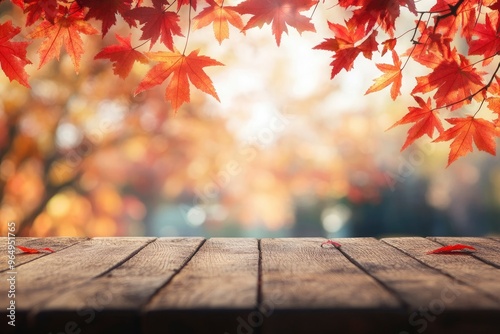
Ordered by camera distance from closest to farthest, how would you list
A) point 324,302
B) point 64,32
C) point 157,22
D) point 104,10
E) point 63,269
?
point 324,302 < point 63,269 < point 104,10 < point 157,22 < point 64,32

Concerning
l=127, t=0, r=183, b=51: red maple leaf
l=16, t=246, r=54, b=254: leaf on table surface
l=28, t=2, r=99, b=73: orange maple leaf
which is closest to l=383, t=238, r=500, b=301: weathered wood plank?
l=127, t=0, r=183, b=51: red maple leaf

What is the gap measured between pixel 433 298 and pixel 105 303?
65cm

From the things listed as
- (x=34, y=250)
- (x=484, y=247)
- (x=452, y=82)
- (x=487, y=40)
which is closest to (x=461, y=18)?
(x=487, y=40)

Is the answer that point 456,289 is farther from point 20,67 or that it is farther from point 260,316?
point 20,67

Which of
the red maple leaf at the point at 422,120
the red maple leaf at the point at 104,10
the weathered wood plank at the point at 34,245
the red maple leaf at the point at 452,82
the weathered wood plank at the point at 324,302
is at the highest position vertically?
the red maple leaf at the point at 104,10

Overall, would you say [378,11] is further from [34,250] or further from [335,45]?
[34,250]

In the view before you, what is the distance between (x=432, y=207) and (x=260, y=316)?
37.7ft

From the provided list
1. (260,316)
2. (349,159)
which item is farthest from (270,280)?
(349,159)

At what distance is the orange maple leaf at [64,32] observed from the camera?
6.17 ft

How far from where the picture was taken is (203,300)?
1021 mm

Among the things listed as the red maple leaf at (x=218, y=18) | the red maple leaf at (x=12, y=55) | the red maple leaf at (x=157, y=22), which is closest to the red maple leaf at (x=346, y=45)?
the red maple leaf at (x=218, y=18)

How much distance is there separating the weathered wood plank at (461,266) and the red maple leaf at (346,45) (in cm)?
68

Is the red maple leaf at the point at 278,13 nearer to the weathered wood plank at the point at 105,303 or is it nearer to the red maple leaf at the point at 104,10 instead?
the red maple leaf at the point at 104,10

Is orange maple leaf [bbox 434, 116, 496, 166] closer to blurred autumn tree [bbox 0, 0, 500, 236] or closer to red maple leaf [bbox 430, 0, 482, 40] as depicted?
red maple leaf [bbox 430, 0, 482, 40]
